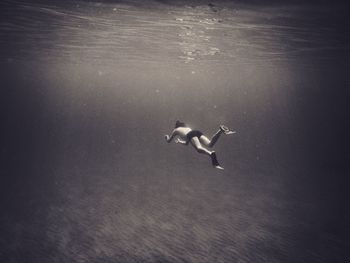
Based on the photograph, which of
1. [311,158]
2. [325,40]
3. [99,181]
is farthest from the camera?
[311,158]

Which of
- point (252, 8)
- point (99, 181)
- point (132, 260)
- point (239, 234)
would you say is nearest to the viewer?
point (132, 260)

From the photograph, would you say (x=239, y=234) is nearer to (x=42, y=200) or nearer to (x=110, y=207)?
(x=110, y=207)

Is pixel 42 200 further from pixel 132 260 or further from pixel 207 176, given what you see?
pixel 207 176

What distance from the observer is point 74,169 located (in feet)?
76.3

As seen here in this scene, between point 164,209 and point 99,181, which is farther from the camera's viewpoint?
point 99,181

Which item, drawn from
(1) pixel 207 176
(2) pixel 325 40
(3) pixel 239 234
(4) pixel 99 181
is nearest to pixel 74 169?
(4) pixel 99 181

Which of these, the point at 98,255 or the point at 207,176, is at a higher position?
the point at 98,255

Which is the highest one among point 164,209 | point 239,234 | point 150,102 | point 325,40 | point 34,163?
point 325,40

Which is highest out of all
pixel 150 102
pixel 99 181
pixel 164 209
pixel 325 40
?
pixel 325 40

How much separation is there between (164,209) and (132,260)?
5.12 m

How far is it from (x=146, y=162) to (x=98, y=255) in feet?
51.9

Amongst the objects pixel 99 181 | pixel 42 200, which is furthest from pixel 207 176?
pixel 42 200

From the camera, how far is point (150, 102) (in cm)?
19238

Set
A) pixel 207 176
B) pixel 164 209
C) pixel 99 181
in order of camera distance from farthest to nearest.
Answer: pixel 207 176, pixel 99 181, pixel 164 209
